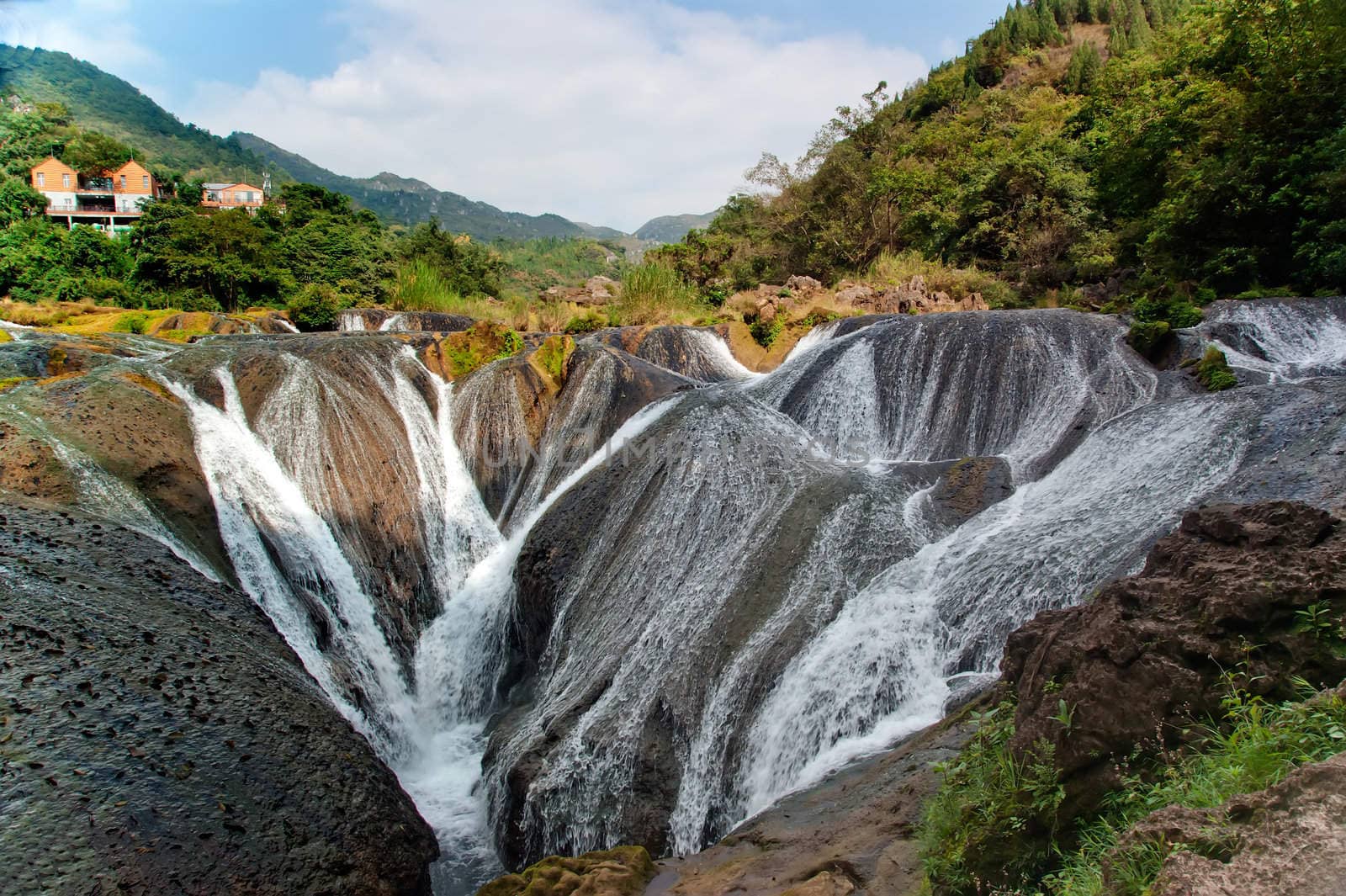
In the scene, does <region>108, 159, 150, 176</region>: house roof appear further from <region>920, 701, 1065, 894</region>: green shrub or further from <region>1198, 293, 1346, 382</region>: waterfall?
<region>920, 701, 1065, 894</region>: green shrub

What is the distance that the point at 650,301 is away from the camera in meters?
19.3

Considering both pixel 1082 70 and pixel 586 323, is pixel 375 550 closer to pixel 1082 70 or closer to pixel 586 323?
pixel 586 323

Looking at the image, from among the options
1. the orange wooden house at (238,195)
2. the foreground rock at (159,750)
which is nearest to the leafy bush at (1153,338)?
the foreground rock at (159,750)

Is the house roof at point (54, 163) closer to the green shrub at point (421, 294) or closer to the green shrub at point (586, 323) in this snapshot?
the green shrub at point (421, 294)

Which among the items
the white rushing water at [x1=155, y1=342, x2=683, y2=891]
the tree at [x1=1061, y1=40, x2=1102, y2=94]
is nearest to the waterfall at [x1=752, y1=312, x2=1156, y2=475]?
the white rushing water at [x1=155, y1=342, x2=683, y2=891]

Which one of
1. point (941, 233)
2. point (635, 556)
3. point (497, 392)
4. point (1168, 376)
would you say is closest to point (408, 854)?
point (635, 556)

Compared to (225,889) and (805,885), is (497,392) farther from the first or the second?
(805,885)

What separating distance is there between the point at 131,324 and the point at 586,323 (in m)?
11.9

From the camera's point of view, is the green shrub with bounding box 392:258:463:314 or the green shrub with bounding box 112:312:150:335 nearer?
the green shrub with bounding box 112:312:150:335

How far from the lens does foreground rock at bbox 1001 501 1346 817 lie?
7.82ft

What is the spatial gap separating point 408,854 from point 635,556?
10.7ft

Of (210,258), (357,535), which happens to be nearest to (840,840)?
(357,535)

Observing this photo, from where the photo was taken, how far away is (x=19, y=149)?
49656mm

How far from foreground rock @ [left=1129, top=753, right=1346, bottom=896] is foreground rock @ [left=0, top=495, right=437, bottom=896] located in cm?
396
